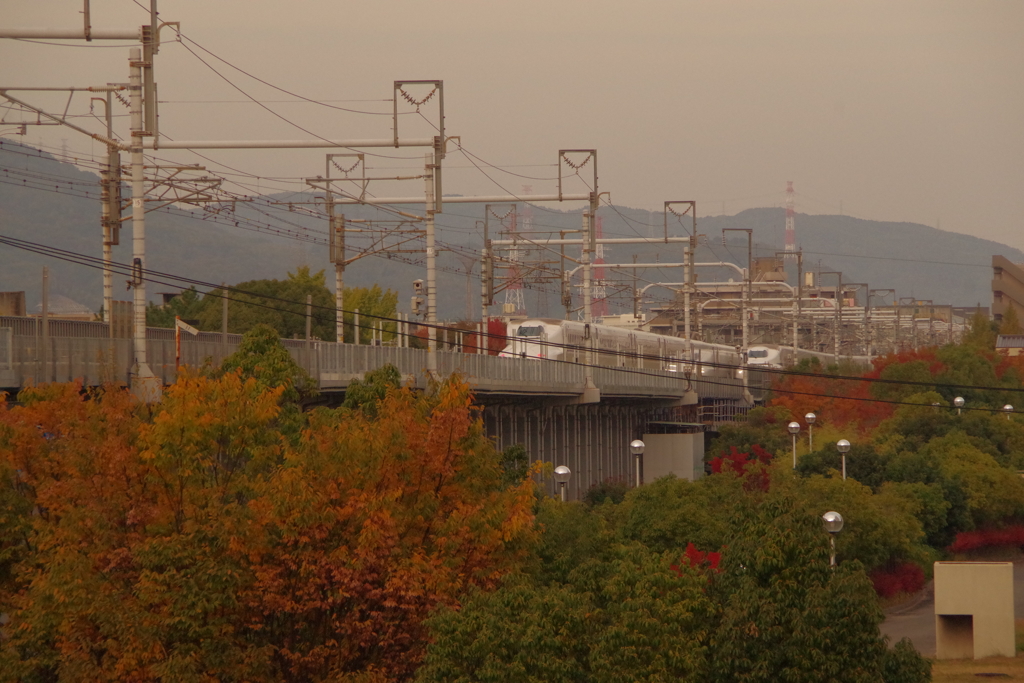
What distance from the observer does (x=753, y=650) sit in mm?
16312

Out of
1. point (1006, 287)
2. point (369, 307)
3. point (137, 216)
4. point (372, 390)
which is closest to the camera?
point (137, 216)

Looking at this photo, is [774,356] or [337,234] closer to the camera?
[337,234]

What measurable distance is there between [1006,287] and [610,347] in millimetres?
86833

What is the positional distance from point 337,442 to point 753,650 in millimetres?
6442

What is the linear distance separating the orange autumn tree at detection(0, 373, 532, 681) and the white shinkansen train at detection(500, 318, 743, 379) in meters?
28.4

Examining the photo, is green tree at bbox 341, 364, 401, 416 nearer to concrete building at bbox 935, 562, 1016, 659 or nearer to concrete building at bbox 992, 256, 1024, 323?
concrete building at bbox 935, 562, 1016, 659

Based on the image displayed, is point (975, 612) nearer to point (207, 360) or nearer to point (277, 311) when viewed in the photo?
point (207, 360)

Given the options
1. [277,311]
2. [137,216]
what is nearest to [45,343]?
[137,216]

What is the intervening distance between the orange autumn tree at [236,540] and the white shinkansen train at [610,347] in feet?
93.1

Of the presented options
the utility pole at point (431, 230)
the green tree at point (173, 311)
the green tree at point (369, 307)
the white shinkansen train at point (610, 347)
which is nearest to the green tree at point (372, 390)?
the utility pole at point (431, 230)

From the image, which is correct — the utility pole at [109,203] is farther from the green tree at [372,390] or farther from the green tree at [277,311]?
the green tree at [277,311]

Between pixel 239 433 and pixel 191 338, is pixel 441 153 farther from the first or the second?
pixel 239 433

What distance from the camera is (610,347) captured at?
6788 centimetres

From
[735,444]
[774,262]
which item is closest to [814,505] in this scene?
[735,444]
